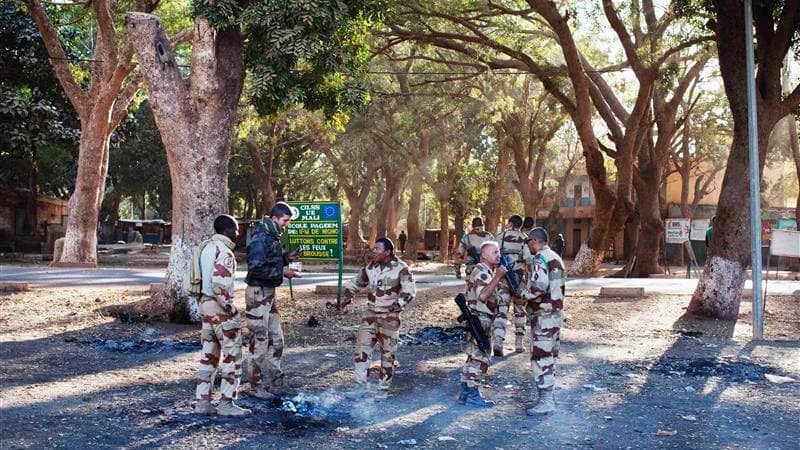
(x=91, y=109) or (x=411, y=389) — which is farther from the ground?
(x=91, y=109)

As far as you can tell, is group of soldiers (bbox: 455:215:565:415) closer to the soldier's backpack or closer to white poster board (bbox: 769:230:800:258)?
the soldier's backpack

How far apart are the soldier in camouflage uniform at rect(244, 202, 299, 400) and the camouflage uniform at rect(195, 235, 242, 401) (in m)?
0.56

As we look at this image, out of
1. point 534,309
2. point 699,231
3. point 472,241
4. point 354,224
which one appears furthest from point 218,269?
point 354,224

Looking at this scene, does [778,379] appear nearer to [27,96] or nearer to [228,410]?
[228,410]

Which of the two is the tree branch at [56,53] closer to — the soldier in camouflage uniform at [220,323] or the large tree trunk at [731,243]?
the soldier in camouflage uniform at [220,323]

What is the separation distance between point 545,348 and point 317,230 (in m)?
6.43

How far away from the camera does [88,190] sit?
19922 millimetres

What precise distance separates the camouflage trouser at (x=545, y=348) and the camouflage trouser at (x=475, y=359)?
1.58 feet

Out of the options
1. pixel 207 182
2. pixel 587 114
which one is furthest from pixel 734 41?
pixel 207 182

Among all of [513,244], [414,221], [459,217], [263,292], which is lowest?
[263,292]

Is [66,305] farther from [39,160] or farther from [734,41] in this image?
[39,160]

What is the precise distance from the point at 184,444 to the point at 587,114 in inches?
603

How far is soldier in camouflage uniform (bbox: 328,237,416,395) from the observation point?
732 centimetres

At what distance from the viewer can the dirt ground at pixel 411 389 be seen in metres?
6.19
